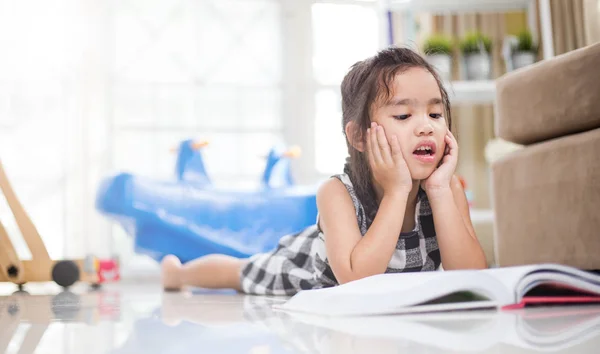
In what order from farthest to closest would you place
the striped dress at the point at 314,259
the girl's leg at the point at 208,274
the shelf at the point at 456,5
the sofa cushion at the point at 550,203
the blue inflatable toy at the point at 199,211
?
the shelf at the point at 456,5
the blue inflatable toy at the point at 199,211
the girl's leg at the point at 208,274
the sofa cushion at the point at 550,203
the striped dress at the point at 314,259

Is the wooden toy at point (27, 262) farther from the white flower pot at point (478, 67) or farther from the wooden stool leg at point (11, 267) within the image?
the white flower pot at point (478, 67)

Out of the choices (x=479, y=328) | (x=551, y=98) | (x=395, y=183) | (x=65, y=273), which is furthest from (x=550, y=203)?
(x=65, y=273)

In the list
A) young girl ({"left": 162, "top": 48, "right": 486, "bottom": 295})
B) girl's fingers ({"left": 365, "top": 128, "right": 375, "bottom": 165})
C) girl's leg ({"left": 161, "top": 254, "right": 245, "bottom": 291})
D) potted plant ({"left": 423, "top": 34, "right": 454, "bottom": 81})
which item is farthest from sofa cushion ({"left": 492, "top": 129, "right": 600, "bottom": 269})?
potted plant ({"left": 423, "top": 34, "right": 454, "bottom": 81})

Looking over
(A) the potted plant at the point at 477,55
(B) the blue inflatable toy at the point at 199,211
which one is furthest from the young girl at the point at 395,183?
(A) the potted plant at the point at 477,55

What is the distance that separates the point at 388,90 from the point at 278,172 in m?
1.79

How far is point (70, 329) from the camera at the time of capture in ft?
2.59

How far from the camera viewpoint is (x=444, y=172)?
3.73 ft

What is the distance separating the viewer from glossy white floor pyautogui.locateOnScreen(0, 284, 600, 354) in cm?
56

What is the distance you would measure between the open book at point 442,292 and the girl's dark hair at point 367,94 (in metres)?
0.29

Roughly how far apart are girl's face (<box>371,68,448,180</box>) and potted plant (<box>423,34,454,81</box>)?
170cm

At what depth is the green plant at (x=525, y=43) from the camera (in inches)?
110

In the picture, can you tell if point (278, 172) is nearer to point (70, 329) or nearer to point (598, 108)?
point (598, 108)

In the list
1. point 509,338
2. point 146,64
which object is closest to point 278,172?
point 146,64

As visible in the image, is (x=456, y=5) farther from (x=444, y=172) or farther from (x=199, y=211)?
(x=444, y=172)
